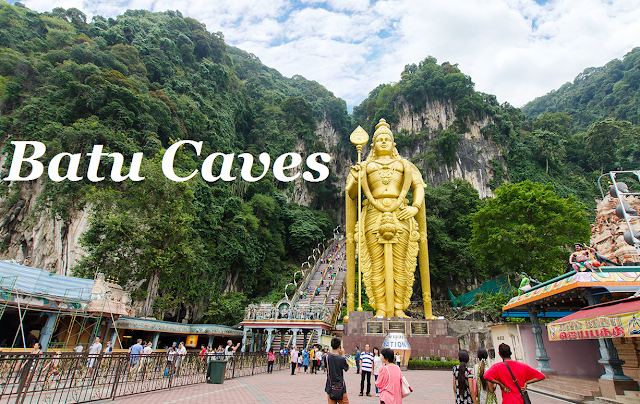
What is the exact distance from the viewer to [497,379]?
2.71 meters

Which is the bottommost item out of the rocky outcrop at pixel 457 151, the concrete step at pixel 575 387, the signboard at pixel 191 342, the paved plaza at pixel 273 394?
the paved plaza at pixel 273 394

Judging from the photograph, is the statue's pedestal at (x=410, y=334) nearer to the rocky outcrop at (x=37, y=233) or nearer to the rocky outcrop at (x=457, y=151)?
the rocky outcrop at (x=37, y=233)

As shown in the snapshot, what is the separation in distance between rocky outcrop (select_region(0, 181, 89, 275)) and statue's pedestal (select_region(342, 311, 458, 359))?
466 inches

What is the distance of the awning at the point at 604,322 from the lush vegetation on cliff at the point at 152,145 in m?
12.5

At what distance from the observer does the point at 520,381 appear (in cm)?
264

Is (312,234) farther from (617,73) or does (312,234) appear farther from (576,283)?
(617,73)

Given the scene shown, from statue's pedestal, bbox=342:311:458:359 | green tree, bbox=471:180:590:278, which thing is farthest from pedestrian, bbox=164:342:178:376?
green tree, bbox=471:180:590:278

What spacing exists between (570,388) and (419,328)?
5.22 m

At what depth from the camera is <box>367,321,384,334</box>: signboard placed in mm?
10759

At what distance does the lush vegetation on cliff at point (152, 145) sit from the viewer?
45.6 feet

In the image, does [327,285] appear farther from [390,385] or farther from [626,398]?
[390,385]

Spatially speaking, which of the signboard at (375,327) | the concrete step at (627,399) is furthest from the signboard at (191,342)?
the concrete step at (627,399)

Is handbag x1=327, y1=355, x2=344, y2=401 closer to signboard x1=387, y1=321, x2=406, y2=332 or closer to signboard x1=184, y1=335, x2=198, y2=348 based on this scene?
signboard x1=387, y1=321, x2=406, y2=332

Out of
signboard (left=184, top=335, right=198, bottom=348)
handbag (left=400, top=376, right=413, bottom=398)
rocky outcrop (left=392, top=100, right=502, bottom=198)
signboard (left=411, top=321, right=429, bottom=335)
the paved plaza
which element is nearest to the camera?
handbag (left=400, top=376, right=413, bottom=398)
